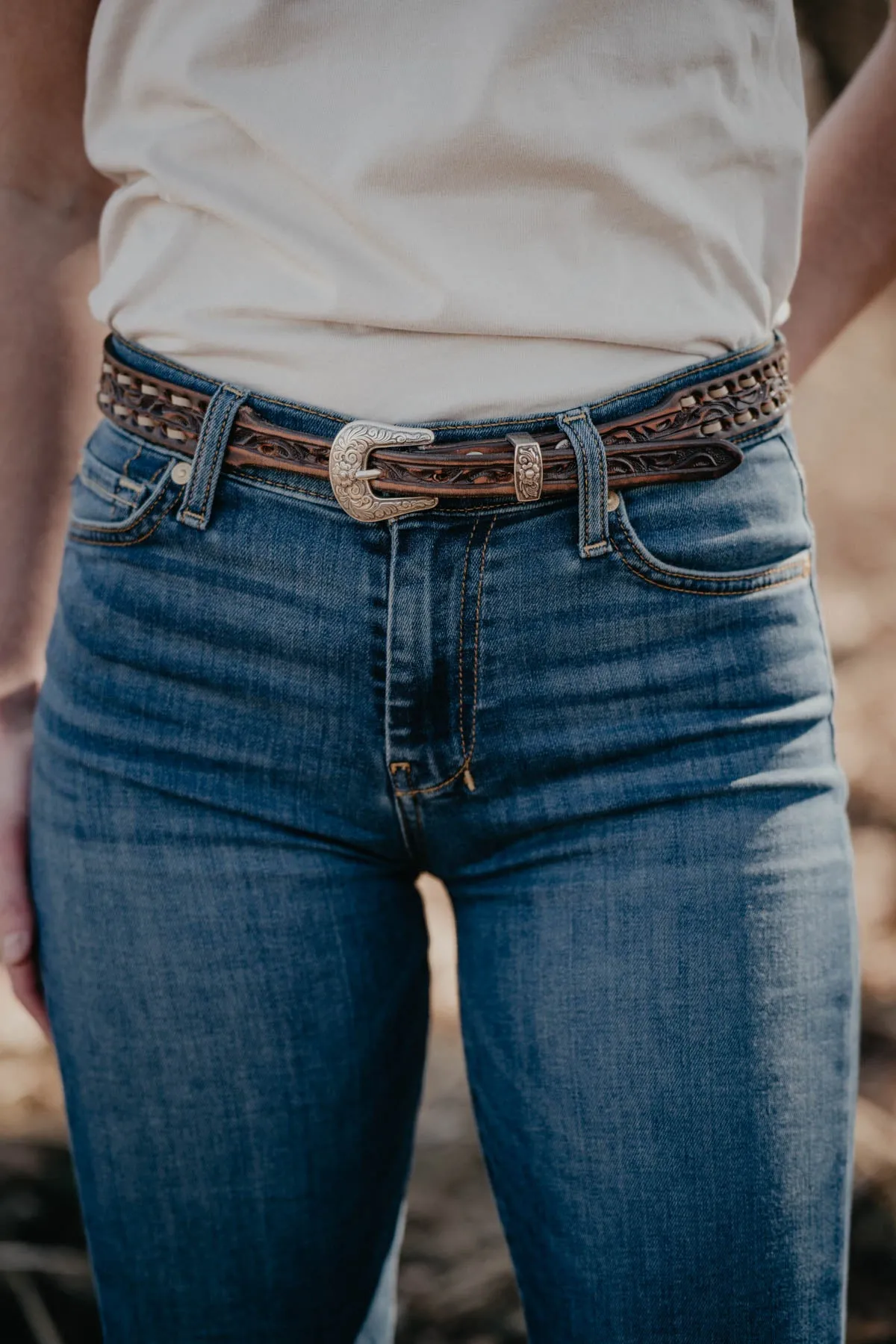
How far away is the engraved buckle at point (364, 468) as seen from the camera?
0.83 m

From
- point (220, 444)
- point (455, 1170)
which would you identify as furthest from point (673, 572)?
point (455, 1170)

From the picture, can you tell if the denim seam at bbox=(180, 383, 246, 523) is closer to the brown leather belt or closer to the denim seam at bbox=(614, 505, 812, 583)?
the brown leather belt

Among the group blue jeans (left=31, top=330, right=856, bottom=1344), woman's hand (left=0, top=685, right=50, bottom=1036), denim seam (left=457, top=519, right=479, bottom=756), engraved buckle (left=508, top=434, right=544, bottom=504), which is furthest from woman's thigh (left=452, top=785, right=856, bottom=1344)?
woman's hand (left=0, top=685, right=50, bottom=1036)

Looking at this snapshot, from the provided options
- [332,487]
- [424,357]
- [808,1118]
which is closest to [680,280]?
[424,357]

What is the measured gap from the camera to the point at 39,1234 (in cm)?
224

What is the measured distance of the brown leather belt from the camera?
830 millimetres

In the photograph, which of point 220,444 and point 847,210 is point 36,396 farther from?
point 847,210

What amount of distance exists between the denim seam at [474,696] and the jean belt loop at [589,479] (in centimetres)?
7

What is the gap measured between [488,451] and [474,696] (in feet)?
0.60

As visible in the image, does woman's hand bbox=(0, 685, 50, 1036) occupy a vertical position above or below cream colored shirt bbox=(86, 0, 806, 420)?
below

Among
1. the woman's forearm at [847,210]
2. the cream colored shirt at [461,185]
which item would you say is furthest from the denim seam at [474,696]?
the woman's forearm at [847,210]

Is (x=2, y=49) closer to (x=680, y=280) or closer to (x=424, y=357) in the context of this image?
(x=424, y=357)

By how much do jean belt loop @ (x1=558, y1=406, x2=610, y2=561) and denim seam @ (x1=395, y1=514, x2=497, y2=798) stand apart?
7 cm

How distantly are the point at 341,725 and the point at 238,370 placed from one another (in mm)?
294
